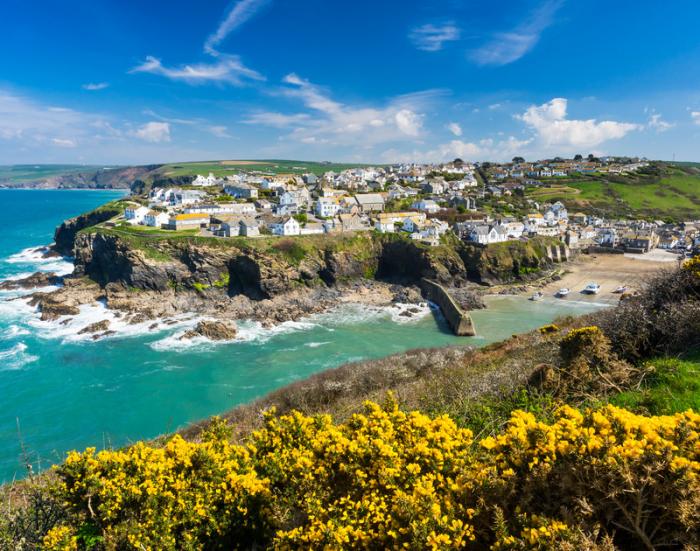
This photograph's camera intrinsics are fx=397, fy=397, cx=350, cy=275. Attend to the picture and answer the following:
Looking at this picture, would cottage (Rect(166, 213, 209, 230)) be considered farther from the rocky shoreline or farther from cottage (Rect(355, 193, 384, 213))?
cottage (Rect(355, 193, 384, 213))

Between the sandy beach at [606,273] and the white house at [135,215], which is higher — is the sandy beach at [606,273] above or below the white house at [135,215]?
below

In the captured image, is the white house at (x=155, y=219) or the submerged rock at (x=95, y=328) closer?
the submerged rock at (x=95, y=328)

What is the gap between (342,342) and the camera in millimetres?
39031

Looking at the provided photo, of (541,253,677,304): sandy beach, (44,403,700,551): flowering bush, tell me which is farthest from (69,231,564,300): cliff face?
(44,403,700,551): flowering bush

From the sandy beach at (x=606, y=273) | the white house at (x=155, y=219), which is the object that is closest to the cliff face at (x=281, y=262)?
the sandy beach at (x=606, y=273)

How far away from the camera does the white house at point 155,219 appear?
64.1 metres

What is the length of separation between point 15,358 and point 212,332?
16.0 meters

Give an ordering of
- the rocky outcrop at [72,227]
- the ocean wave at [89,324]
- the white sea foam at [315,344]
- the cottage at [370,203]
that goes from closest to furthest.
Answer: the white sea foam at [315,344] < the ocean wave at [89,324] < the rocky outcrop at [72,227] < the cottage at [370,203]

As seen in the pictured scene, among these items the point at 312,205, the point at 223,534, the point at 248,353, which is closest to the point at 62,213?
the point at 312,205

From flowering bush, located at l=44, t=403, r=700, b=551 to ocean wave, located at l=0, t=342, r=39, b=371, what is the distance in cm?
3480

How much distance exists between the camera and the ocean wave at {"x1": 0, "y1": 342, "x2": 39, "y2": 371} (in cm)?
3269

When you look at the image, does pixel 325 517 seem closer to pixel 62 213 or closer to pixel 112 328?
pixel 112 328

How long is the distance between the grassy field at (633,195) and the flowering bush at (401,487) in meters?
114

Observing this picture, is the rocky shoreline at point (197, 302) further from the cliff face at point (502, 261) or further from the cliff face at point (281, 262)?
the cliff face at point (502, 261)
